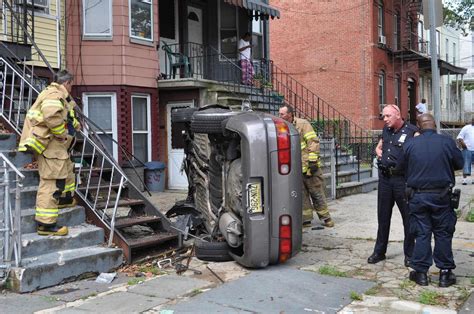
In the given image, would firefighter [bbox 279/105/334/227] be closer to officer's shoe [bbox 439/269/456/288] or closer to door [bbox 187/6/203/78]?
officer's shoe [bbox 439/269/456/288]

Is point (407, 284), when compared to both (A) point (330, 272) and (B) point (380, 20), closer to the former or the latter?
(A) point (330, 272)

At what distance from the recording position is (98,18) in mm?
11953

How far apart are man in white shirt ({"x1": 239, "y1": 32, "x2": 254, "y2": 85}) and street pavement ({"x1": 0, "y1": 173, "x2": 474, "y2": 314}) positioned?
8.92 metres

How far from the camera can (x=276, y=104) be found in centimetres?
1464

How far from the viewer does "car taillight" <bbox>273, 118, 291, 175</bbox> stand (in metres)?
5.51

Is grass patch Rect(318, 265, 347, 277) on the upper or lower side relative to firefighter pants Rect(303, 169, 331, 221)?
lower

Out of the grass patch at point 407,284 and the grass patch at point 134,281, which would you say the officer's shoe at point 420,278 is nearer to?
the grass patch at point 407,284

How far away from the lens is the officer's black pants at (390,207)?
591 cm

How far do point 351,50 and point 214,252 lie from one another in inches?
723

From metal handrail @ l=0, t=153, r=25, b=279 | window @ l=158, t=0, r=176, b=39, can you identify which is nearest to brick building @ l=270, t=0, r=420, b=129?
window @ l=158, t=0, r=176, b=39

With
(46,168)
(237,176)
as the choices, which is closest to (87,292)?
(46,168)

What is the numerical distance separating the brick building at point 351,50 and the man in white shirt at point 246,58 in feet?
26.9

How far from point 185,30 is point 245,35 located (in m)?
2.04

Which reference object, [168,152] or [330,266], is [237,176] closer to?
[330,266]
